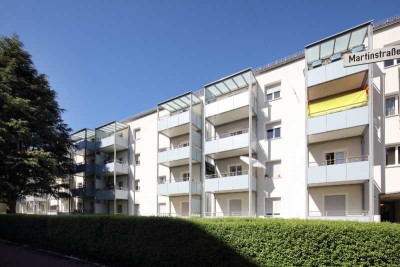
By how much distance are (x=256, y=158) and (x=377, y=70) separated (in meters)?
9.13

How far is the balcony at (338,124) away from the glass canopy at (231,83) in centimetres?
573

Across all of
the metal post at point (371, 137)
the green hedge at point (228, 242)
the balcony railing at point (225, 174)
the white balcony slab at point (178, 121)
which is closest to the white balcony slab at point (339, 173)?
the metal post at point (371, 137)

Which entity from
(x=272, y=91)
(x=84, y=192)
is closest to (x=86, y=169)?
(x=84, y=192)

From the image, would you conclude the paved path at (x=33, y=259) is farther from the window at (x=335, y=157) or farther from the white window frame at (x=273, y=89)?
the white window frame at (x=273, y=89)

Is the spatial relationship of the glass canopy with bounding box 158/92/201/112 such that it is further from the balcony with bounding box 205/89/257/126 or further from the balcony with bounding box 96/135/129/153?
Result: the balcony with bounding box 96/135/129/153

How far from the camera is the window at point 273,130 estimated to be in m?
20.2

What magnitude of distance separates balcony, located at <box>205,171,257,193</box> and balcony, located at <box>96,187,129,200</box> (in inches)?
487

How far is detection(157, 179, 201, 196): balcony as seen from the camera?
76.8 ft

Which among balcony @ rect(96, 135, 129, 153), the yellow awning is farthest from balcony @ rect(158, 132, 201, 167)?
the yellow awning

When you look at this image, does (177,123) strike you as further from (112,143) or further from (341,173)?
(341,173)

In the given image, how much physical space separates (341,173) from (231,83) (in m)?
10.5

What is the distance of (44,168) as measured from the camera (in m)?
24.5

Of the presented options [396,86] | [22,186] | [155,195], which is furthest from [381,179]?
[22,186]

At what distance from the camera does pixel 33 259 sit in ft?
37.9
